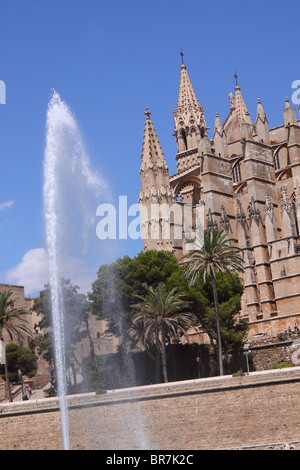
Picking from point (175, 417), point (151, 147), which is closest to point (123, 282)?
point (151, 147)

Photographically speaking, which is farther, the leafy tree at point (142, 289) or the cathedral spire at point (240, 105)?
the cathedral spire at point (240, 105)

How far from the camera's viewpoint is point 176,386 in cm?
3850

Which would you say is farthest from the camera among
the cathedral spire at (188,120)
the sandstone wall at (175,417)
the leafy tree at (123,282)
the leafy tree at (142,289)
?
the cathedral spire at (188,120)

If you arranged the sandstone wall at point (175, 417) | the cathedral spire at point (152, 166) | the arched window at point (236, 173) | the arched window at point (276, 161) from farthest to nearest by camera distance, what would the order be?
1. the arched window at point (236, 173)
2. the arched window at point (276, 161)
3. the cathedral spire at point (152, 166)
4. the sandstone wall at point (175, 417)

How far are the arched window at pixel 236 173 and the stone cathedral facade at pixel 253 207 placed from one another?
91 millimetres

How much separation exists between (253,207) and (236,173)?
41.5 ft

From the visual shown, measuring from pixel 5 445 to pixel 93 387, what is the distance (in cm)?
916

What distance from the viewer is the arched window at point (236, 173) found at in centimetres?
7531

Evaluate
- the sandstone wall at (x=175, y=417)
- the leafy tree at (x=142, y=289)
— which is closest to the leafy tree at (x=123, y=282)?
the leafy tree at (x=142, y=289)

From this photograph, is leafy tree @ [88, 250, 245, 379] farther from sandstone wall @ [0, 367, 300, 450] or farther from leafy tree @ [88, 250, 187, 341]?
sandstone wall @ [0, 367, 300, 450]

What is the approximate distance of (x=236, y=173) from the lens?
248 ft

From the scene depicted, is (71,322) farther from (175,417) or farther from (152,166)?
(152,166)

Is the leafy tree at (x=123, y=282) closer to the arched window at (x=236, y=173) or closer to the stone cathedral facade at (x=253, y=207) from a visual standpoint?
the stone cathedral facade at (x=253, y=207)
